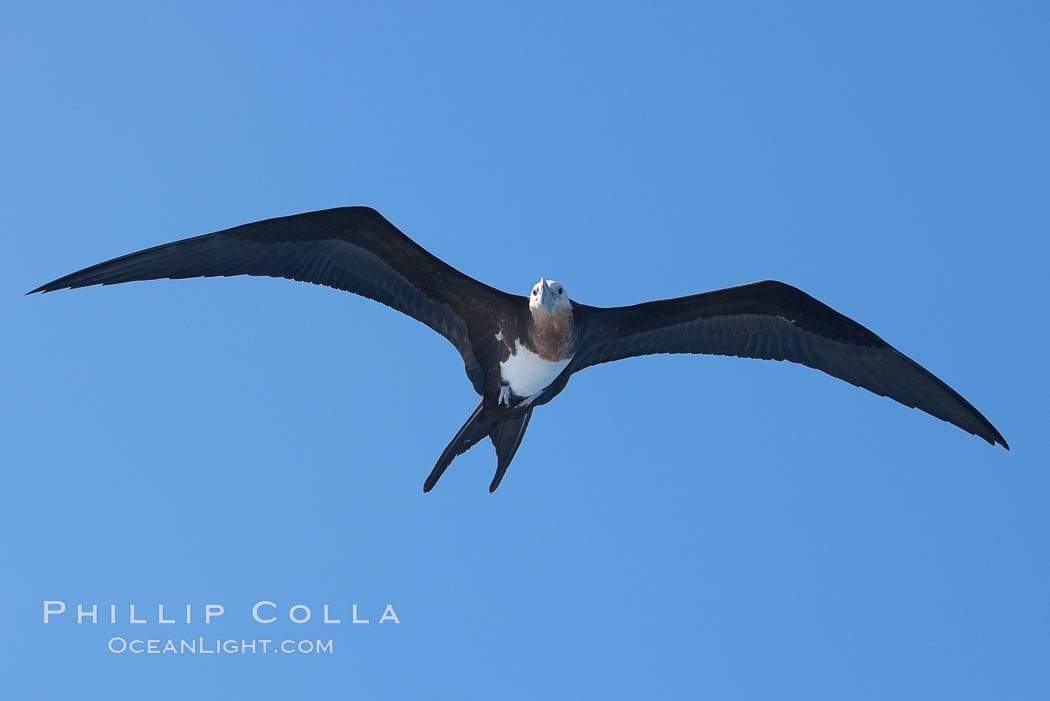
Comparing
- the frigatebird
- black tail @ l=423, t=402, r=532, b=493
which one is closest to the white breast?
the frigatebird

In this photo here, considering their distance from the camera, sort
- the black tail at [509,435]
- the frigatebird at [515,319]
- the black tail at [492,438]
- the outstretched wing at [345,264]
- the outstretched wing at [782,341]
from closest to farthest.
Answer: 1. the outstretched wing at [345,264]
2. the frigatebird at [515,319]
3. the black tail at [492,438]
4. the black tail at [509,435]
5. the outstretched wing at [782,341]

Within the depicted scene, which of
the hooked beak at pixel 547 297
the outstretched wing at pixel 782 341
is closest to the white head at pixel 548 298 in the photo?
the hooked beak at pixel 547 297

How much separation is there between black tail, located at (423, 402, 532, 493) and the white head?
81 centimetres

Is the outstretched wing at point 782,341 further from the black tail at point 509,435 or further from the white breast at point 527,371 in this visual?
the black tail at point 509,435

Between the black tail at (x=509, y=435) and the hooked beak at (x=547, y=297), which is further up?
the hooked beak at (x=547, y=297)

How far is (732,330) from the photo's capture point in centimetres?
942

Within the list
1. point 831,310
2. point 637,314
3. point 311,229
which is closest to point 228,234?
point 311,229

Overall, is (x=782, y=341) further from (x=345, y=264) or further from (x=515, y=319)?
(x=345, y=264)

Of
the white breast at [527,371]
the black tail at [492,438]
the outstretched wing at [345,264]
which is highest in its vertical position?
the outstretched wing at [345,264]

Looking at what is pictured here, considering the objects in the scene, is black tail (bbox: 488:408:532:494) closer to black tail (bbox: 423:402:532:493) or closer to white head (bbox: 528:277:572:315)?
black tail (bbox: 423:402:532:493)

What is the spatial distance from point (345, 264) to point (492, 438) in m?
1.59

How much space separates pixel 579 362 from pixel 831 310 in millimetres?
1907

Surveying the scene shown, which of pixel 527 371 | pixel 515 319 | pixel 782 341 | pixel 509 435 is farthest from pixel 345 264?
pixel 782 341

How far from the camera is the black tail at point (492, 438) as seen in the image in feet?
28.6
